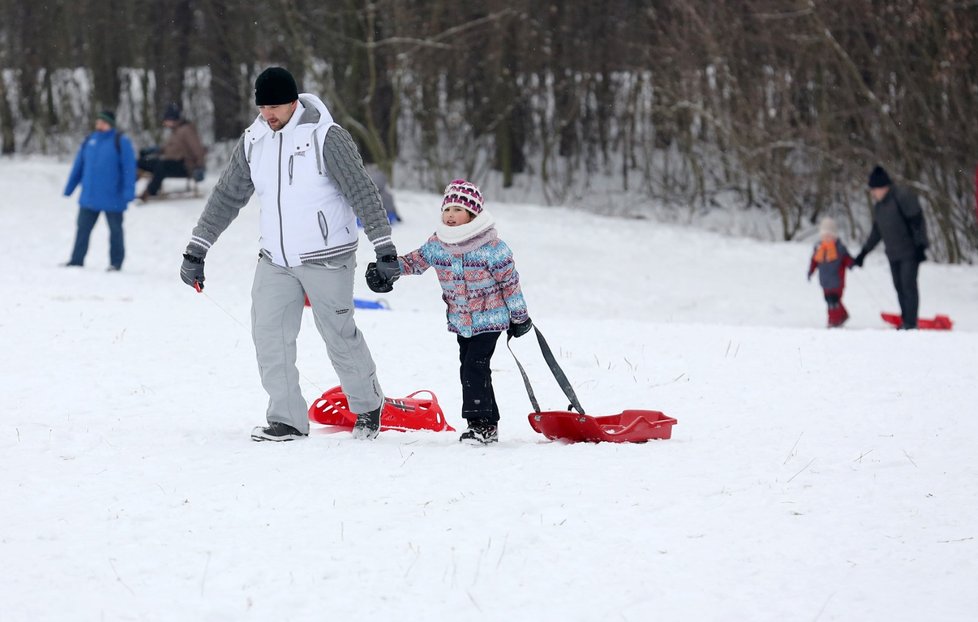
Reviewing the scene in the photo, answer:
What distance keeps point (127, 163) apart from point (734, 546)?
9.99 meters

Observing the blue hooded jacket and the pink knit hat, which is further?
the blue hooded jacket

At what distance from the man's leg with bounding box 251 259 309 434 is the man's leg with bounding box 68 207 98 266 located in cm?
803

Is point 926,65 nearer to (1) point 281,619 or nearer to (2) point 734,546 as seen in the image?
(2) point 734,546

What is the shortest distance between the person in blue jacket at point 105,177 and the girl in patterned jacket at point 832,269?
7551 millimetres

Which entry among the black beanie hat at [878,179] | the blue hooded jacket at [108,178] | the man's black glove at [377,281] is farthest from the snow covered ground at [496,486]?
the blue hooded jacket at [108,178]

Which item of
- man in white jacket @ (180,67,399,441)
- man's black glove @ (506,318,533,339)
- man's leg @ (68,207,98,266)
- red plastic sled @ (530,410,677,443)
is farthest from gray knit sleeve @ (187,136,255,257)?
man's leg @ (68,207,98,266)

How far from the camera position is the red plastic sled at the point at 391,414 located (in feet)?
19.7

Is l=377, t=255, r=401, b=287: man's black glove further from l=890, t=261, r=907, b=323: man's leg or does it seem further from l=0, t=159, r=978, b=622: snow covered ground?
l=890, t=261, r=907, b=323: man's leg

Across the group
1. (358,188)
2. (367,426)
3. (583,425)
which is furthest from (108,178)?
(583,425)

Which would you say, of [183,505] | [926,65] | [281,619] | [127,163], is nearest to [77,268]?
[127,163]

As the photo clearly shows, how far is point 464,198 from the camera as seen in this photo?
17.8 ft

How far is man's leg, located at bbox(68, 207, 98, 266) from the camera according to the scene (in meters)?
12.8

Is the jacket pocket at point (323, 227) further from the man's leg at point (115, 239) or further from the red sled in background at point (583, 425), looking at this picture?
the man's leg at point (115, 239)

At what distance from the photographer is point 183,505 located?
4.38m
